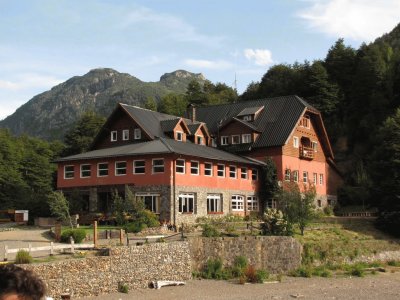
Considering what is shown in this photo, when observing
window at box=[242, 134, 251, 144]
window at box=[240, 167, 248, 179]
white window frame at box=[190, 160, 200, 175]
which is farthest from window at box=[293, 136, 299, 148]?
white window frame at box=[190, 160, 200, 175]

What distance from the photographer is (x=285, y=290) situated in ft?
90.9

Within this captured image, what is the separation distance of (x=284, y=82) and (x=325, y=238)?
55.2 m

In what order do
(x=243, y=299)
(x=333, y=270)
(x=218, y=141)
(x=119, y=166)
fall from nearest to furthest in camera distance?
(x=243, y=299) < (x=333, y=270) < (x=119, y=166) < (x=218, y=141)

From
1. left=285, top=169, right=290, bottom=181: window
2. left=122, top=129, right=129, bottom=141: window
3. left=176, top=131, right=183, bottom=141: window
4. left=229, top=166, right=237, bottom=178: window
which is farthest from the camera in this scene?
left=285, top=169, right=290, bottom=181: window

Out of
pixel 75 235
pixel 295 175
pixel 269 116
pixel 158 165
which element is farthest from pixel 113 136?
pixel 75 235

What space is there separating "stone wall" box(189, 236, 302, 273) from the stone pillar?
54.7 feet

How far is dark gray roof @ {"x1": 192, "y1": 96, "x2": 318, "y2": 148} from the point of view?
175 feet

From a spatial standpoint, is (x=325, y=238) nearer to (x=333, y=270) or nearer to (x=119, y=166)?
(x=333, y=270)

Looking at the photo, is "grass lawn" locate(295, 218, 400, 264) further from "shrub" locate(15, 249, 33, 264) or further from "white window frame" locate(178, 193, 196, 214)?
"shrub" locate(15, 249, 33, 264)

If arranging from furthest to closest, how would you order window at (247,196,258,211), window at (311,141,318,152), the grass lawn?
window at (311,141,318,152)
window at (247,196,258,211)
the grass lawn

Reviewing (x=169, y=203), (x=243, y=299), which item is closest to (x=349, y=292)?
(x=243, y=299)

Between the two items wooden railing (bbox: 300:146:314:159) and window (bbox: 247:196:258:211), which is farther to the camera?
wooden railing (bbox: 300:146:314:159)

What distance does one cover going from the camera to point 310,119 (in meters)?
58.3

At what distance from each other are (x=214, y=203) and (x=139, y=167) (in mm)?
7408
